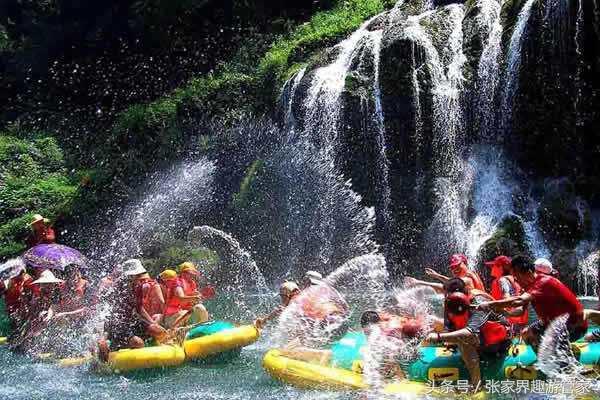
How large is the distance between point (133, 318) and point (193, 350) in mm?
749

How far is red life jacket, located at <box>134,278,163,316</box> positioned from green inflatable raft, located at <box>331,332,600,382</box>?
3048 millimetres

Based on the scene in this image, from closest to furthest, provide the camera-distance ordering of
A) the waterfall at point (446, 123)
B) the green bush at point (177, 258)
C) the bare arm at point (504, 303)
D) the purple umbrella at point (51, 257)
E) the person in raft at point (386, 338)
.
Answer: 1. the bare arm at point (504, 303)
2. the person in raft at point (386, 338)
3. the purple umbrella at point (51, 257)
4. the waterfall at point (446, 123)
5. the green bush at point (177, 258)

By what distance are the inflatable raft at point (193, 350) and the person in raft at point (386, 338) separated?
85 cm

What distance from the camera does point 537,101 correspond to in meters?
13.5

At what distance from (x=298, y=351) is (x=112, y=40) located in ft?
73.7

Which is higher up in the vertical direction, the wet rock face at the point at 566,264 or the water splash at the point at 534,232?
the water splash at the point at 534,232

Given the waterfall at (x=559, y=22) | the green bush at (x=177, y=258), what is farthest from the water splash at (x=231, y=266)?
the waterfall at (x=559, y=22)

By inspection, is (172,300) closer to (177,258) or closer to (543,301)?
(543,301)

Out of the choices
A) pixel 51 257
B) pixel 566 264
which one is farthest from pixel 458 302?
pixel 566 264

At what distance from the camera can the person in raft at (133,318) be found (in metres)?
Answer: 8.00

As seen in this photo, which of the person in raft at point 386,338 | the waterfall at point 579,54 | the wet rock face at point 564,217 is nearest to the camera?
the person in raft at point 386,338

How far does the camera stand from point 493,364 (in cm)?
632

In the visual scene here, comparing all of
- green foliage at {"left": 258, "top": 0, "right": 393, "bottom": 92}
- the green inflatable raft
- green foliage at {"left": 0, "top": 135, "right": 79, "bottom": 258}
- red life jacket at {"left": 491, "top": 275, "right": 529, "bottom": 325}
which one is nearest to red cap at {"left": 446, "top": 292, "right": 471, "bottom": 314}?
the green inflatable raft

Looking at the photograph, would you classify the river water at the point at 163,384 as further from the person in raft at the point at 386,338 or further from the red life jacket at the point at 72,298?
the red life jacket at the point at 72,298
